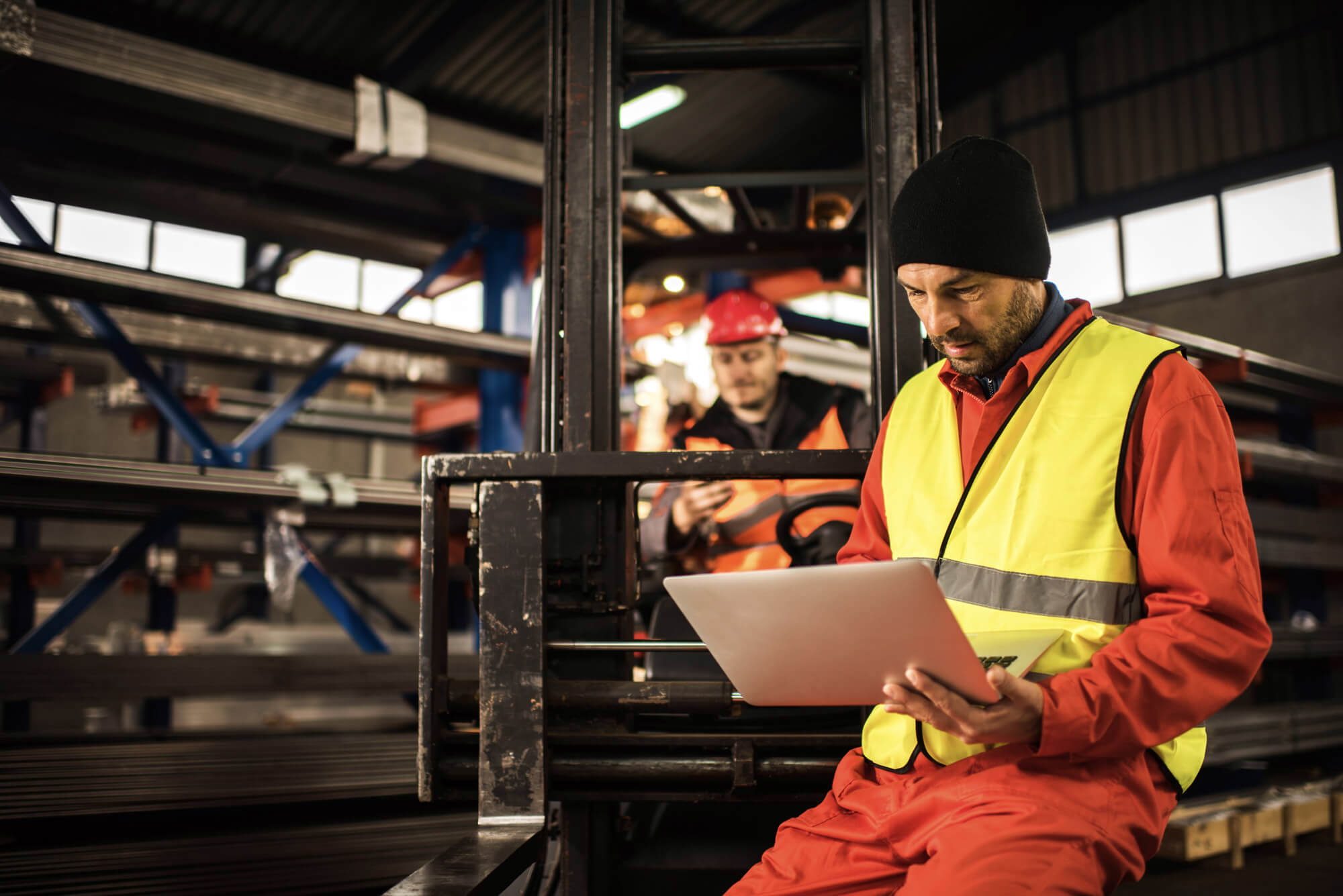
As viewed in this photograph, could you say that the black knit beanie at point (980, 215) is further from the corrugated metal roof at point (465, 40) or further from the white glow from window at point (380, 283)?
the white glow from window at point (380, 283)

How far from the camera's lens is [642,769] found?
2.08 meters

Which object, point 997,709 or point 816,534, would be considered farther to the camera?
point 816,534

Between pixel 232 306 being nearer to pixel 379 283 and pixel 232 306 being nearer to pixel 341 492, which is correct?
pixel 341 492

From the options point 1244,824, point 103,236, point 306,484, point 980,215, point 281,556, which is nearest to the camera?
point 980,215

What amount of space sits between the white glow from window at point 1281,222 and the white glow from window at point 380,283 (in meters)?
10.4

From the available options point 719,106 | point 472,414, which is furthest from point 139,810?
point 719,106

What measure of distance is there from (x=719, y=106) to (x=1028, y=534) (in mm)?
6812

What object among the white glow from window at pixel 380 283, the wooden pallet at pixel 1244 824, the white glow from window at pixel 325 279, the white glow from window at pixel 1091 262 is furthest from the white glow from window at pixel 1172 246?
the white glow from window at pixel 325 279

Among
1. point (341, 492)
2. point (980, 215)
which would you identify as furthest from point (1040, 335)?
point (341, 492)

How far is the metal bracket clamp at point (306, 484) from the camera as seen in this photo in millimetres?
4336

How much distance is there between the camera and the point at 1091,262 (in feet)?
38.6

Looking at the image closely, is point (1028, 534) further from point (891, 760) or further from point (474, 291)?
point (474, 291)

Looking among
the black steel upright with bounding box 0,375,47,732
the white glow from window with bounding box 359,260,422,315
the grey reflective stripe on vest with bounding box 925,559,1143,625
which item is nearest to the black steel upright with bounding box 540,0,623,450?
the grey reflective stripe on vest with bounding box 925,559,1143,625

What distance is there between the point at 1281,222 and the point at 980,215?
1068cm
